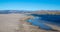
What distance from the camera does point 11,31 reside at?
16.3 ft

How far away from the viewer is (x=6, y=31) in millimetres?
4926

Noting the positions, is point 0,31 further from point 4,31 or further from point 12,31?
point 12,31

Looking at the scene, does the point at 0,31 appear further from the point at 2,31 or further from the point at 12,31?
the point at 12,31

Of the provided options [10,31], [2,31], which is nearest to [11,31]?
[10,31]

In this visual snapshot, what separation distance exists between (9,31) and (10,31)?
41 millimetres

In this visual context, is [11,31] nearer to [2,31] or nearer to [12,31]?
[12,31]

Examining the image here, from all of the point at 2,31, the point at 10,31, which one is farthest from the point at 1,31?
the point at 10,31

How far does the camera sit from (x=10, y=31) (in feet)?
16.3

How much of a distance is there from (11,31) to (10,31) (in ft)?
0.15

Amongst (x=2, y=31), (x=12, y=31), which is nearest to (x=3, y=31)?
(x=2, y=31)

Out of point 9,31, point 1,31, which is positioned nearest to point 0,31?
point 1,31

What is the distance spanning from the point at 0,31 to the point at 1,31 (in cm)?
4

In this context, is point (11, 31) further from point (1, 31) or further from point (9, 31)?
point (1, 31)

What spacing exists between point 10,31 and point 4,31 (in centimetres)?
25
